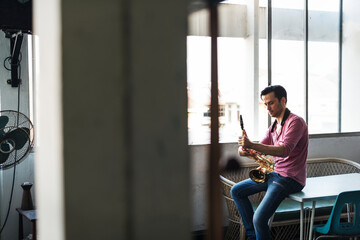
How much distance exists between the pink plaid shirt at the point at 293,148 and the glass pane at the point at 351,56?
2270 mm

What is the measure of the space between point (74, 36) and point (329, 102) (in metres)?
5.21

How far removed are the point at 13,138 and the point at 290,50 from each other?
11.4 feet

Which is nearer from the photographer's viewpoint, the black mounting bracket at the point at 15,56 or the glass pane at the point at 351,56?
the black mounting bracket at the point at 15,56

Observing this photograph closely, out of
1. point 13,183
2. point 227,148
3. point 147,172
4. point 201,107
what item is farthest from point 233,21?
point 147,172

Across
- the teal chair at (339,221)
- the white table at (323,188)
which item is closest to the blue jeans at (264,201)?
the white table at (323,188)

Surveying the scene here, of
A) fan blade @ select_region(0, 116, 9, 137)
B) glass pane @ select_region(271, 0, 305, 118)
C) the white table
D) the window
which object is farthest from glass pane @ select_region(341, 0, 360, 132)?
fan blade @ select_region(0, 116, 9, 137)

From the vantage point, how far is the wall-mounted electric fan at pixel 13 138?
3182 millimetres

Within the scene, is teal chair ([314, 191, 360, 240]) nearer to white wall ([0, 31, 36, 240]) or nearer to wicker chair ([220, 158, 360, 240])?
wicker chair ([220, 158, 360, 240])

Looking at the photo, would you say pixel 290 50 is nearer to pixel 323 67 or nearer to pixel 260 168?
pixel 323 67

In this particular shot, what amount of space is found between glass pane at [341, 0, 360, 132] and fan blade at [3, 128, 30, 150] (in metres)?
4.10

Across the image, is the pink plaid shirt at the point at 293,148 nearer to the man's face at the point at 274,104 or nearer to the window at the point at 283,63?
the man's face at the point at 274,104

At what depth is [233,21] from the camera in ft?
16.3

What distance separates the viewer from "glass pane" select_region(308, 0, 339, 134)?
5.41 metres

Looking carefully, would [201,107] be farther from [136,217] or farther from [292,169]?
[136,217]
